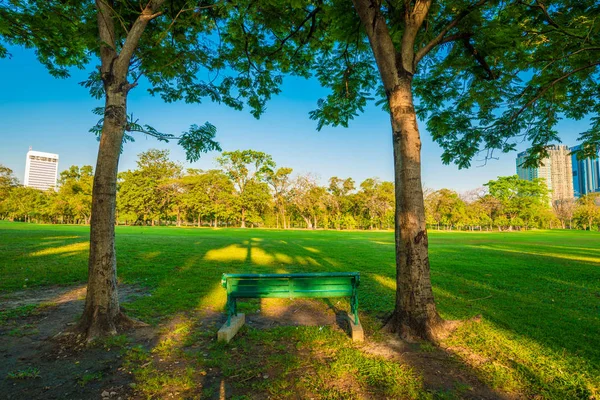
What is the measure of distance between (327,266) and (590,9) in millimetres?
9856

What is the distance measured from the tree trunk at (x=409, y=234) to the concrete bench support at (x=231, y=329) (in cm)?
251

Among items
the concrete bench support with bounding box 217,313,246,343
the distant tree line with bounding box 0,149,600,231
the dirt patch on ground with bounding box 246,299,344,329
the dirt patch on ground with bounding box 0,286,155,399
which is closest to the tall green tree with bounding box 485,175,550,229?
the distant tree line with bounding box 0,149,600,231

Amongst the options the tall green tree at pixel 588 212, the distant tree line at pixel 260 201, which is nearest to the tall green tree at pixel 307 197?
the distant tree line at pixel 260 201

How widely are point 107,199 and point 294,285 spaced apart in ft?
11.0

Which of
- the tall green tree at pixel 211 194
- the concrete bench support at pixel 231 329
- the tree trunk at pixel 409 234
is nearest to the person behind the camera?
the concrete bench support at pixel 231 329

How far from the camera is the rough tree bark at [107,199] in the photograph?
453cm

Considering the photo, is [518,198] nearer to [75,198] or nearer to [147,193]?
[147,193]

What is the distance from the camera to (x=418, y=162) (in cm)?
459

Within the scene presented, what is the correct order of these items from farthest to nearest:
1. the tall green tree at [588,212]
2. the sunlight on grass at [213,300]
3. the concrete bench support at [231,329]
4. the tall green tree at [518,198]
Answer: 1. the tall green tree at [588,212]
2. the tall green tree at [518,198]
3. the sunlight on grass at [213,300]
4. the concrete bench support at [231,329]

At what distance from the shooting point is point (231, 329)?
4363 mm

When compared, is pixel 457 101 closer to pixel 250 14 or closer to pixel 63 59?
pixel 250 14

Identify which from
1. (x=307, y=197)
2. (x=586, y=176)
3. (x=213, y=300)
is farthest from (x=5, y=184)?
(x=586, y=176)

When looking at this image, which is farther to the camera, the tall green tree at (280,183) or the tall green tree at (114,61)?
the tall green tree at (280,183)

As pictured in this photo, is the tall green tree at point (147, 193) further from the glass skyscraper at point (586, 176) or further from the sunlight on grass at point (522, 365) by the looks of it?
the glass skyscraper at point (586, 176)
